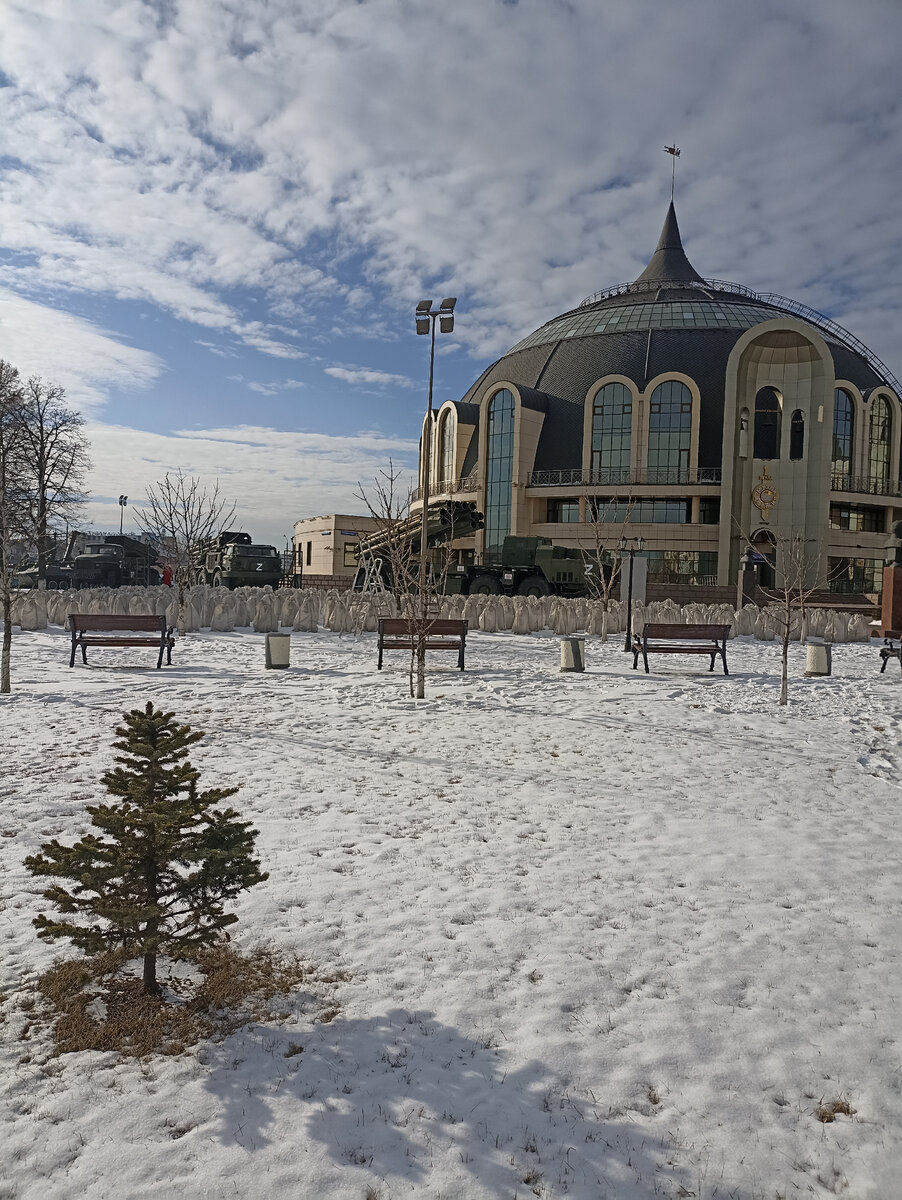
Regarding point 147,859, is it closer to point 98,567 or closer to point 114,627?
point 114,627

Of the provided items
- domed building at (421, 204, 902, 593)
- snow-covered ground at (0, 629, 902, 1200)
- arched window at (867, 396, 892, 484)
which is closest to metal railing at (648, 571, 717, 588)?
domed building at (421, 204, 902, 593)

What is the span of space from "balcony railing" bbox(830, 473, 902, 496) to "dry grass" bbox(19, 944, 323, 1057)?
45125mm


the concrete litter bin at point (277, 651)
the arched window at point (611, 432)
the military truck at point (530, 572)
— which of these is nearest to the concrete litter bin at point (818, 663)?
the concrete litter bin at point (277, 651)

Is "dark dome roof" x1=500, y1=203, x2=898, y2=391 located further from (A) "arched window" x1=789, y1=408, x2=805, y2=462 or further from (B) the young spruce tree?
(B) the young spruce tree

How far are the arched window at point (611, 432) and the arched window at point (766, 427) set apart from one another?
22.9 feet

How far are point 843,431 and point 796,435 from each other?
3551 millimetres

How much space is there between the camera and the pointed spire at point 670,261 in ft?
181

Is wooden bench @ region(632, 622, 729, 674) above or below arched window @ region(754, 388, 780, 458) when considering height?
below

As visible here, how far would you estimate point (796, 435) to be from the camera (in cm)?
4312

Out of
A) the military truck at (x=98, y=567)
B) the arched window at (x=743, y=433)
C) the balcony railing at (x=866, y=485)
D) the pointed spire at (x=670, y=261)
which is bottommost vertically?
the military truck at (x=98, y=567)

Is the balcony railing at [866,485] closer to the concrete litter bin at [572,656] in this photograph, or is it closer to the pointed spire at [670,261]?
the pointed spire at [670,261]

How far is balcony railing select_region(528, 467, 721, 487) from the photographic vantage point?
43312 millimetres

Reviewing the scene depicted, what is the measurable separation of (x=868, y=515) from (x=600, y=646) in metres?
35.2

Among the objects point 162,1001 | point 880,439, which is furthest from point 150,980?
point 880,439
